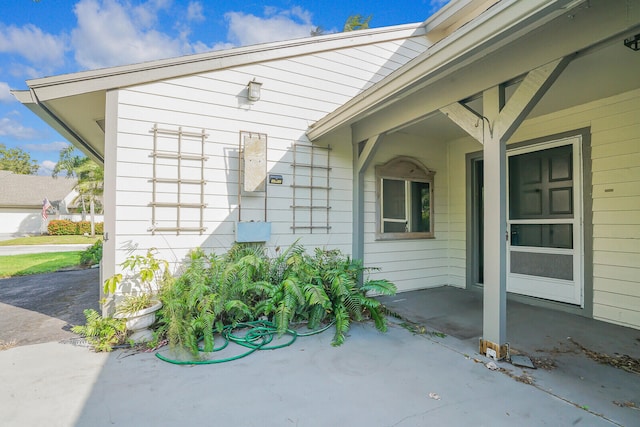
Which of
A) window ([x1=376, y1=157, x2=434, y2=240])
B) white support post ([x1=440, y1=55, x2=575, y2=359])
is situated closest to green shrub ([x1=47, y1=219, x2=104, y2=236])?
window ([x1=376, y1=157, x2=434, y2=240])

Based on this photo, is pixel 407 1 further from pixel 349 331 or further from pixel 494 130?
pixel 349 331

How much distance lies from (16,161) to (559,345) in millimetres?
41343

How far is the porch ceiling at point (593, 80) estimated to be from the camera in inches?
98.1

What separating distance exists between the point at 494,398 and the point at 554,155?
3.39 m

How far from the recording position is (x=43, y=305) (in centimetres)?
411

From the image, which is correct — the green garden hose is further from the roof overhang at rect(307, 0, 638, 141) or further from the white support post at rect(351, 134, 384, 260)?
the roof overhang at rect(307, 0, 638, 141)

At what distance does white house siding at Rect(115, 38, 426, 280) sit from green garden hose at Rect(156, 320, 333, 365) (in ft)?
3.51

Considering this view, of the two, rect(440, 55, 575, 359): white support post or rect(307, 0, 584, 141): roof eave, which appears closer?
rect(307, 0, 584, 141): roof eave

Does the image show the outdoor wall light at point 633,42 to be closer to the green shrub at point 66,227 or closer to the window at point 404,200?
the window at point 404,200

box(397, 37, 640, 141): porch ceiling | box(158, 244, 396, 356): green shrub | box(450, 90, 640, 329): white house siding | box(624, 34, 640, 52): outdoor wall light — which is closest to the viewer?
box(624, 34, 640, 52): outdoor wall light

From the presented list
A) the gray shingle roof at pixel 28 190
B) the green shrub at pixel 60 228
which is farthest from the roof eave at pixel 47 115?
the gray shingle roof at pixel 28 190

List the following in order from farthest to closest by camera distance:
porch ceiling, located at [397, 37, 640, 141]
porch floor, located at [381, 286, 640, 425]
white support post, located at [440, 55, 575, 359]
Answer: porch ceiling, located at [397, 37, 640, 141]
white support post, located at [440, 55, 575, 359]
porch floor, located at [381, 286, 640, 425]

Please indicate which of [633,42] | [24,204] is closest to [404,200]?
[633,42]

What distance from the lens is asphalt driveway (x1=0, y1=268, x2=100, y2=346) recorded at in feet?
10.1
